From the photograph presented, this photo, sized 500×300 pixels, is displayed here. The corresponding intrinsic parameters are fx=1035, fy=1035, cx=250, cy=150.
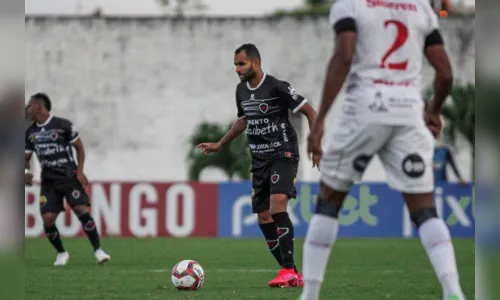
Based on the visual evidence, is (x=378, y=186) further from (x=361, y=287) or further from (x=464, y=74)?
(x=464, y=74)

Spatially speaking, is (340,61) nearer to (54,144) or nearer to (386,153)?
(386,153)

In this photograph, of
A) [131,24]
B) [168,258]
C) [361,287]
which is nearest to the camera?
[361,287]

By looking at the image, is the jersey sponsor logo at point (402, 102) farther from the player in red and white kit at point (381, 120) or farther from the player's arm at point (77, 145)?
the player's arm at point (77, 145)

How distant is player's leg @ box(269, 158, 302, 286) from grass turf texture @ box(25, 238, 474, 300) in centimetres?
29

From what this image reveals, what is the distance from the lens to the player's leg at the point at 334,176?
19.6 ft

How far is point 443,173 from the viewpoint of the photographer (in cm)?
2175

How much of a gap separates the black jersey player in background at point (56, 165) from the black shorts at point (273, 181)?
166 inches

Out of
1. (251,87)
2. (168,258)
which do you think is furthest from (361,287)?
(168,258)

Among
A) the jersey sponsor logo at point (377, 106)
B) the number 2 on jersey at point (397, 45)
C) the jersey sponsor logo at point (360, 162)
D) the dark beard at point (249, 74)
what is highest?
the dark beard at point (249, 74)

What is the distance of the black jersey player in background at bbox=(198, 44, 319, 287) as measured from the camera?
9875 mm

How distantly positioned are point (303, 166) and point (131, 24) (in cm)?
844

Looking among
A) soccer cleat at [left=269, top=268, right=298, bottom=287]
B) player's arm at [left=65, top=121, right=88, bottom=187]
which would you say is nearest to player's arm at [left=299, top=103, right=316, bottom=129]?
soccer cleat at [left=269, top=268, right=298, bottom=287]

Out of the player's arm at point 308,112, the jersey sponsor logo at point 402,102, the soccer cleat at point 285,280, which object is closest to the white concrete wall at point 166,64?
the player's arm at point 308,112

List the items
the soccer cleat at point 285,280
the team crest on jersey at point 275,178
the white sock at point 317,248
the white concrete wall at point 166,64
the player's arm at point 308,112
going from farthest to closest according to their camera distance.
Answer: the white concrete wall at point 166,64 < the team crest on jersey at point 275,178 < the player's arm at point 308,112 < the soccer cleat at point 285,280 < the white sock at point 317,248
